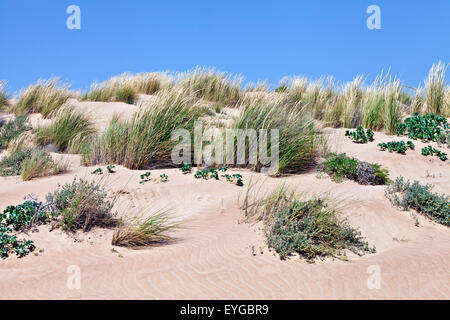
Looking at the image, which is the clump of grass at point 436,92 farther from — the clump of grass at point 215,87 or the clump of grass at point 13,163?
the clump of grass at point 13,163

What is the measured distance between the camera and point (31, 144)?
1076 centimetres

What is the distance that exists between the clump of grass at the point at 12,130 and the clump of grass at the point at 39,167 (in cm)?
367

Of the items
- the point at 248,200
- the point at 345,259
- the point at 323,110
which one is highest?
the point at 323,110

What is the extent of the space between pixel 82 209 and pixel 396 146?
7.34 meters

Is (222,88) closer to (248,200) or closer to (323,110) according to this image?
(323,110)

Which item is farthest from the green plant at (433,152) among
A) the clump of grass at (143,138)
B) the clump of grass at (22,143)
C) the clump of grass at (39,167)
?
the clump of grass at (22,143)

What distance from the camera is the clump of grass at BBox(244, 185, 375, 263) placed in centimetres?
516

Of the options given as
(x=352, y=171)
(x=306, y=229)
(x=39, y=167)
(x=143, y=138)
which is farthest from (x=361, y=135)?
(x=39, y=167)

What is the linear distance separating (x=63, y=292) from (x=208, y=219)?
2.42 m

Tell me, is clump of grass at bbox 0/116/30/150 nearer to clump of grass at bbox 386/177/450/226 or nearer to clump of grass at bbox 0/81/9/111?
clump of grass at bbox 0/81/9/111

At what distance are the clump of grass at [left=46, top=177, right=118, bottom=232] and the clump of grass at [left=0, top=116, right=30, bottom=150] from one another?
6.56 m

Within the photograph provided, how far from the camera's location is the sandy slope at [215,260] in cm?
424

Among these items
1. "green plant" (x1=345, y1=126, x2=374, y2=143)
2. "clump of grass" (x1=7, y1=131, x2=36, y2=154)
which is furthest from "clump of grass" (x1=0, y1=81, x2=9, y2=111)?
"green plant" (x1=345, y1=126, x2=374, y2=143)

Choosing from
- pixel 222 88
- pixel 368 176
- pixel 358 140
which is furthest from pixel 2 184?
pixel 222 88
